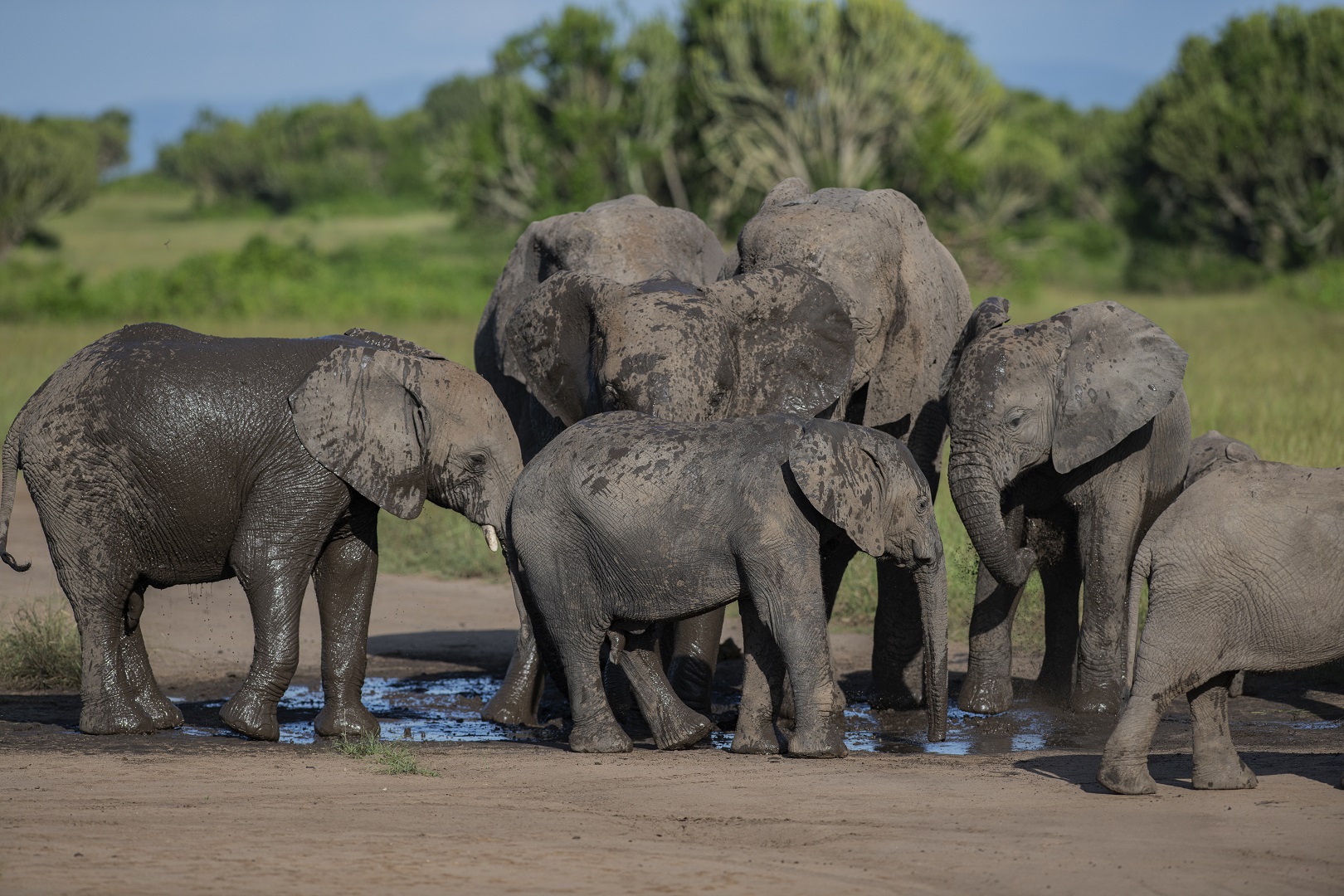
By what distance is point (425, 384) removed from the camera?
714 centimetres

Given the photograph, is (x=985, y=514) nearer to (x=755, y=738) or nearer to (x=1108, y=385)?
(x=1108, y=385)

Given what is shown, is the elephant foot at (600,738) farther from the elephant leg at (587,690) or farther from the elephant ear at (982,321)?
the elephant ear at (982,321)

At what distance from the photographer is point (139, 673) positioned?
290 inches

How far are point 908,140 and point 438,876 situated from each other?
33210 millimetres

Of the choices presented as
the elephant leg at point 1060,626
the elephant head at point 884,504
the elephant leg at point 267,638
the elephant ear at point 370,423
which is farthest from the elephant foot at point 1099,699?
the elephant leg at point 267,638

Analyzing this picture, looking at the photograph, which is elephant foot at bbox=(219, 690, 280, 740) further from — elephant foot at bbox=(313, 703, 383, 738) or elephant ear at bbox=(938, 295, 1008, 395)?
elephant ear at bbox=(938, 295, 1008, 395)

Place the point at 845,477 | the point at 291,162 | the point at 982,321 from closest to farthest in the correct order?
1. the point at 845,477
2. the point at 982,321
3. the point at 291,162

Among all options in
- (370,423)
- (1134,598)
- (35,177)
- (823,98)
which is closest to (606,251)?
(370,423)

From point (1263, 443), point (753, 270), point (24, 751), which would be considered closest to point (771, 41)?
point (1263, 443)

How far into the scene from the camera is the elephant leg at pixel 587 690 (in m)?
6.77

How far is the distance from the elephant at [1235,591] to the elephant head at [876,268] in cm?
287

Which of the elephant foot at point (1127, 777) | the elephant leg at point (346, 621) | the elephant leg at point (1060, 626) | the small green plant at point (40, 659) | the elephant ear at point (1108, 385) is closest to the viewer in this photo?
the elephant foot at point (1127, 777)

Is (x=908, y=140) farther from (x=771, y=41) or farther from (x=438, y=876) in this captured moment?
Result: (x=438, y=876)

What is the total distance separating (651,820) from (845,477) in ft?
5.19
